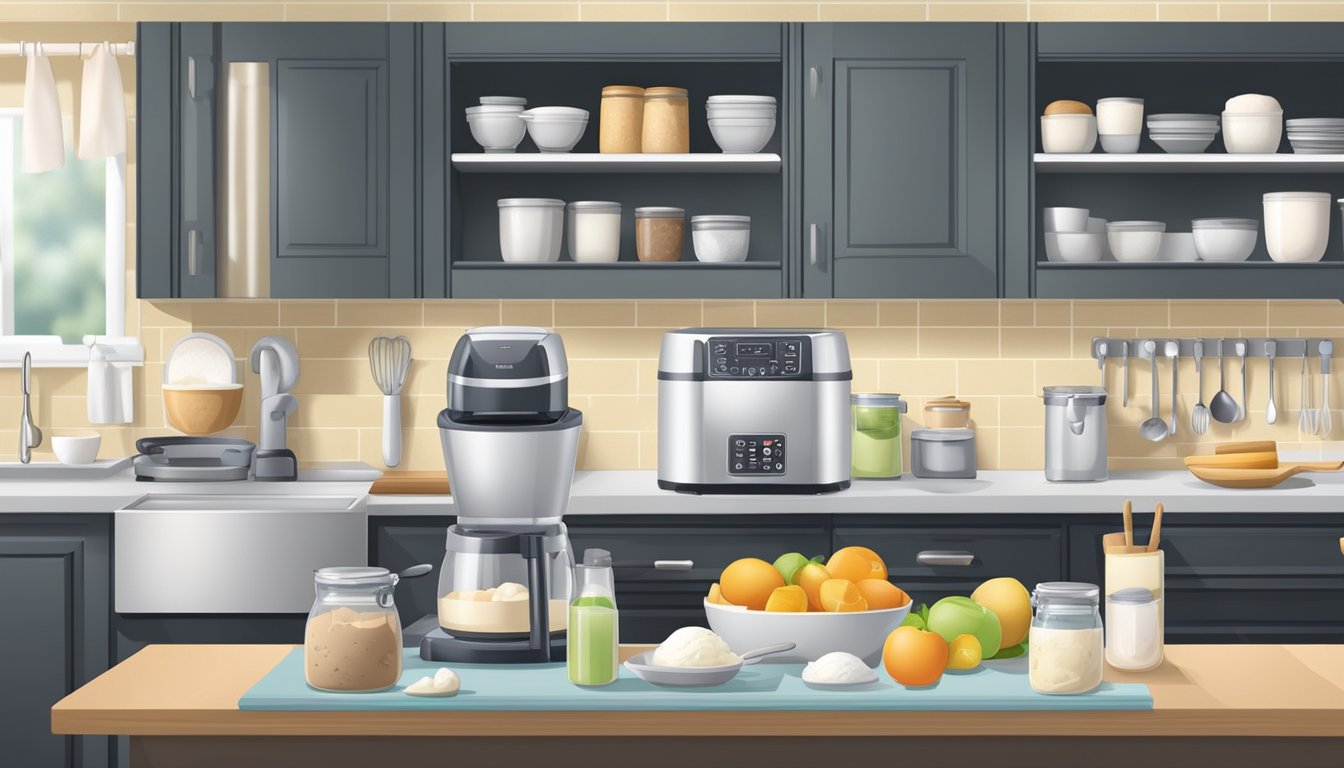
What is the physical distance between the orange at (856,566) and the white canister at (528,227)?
193 centimetres

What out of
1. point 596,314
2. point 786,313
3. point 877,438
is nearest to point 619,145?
point 596,314

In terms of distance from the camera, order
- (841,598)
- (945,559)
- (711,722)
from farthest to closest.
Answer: (945,559) < (841,598) < (711,722)

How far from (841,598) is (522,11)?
2.59 metres

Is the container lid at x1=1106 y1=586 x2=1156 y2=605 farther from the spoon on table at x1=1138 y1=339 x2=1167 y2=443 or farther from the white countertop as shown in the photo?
the spoon on table at x1=1138 y1=339 x2=1167 y2=443

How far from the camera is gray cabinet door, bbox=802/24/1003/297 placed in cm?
354

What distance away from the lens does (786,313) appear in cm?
393

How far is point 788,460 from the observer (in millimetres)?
3316

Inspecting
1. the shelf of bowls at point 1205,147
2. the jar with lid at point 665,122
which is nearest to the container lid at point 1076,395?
the shelf of bowls at point 1205,147

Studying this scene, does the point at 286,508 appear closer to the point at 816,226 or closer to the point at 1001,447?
the point at 816,226

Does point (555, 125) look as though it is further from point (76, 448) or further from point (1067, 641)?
point (1067, 641)

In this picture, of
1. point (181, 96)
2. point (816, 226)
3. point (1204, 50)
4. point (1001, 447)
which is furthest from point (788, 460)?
point (181, 96)

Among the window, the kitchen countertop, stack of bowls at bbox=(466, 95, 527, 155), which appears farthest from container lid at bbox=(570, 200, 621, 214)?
the kitchen countertop

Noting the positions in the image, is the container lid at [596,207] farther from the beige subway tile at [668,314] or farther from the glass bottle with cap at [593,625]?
the glass bottle with cap at [593,625]

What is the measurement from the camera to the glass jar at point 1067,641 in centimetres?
162
